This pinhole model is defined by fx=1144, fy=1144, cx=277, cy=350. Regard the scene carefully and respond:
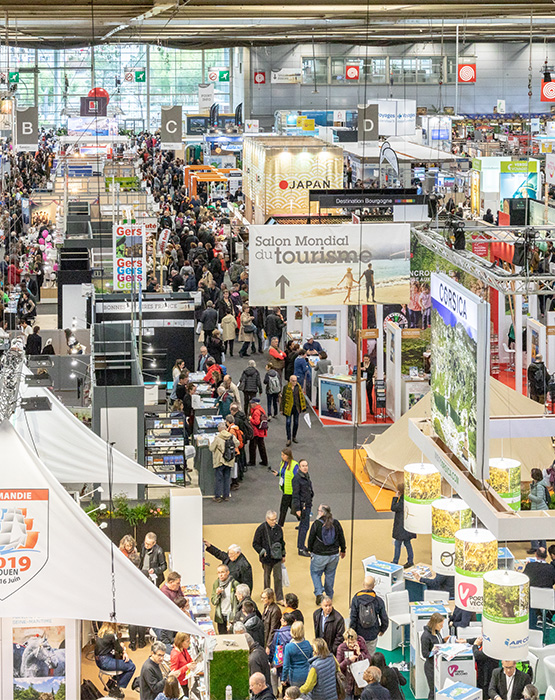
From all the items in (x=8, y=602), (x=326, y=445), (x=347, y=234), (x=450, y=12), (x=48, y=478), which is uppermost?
(x=450, y=12)

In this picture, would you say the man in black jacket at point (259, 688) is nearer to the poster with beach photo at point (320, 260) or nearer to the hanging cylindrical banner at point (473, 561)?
the hanging cylindrical banner at point (473, 561)

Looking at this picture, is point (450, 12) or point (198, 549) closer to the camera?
point (198, 549)

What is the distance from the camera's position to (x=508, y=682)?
8.20 meters

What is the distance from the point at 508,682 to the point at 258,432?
6458 mm

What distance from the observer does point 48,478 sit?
6.13m

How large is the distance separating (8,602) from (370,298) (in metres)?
8.69

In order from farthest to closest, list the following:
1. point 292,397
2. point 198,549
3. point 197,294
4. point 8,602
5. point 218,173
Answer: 1. point 218,173
2. point 197,294
3. point 292,397
4. point 198,549
5. point 8,602

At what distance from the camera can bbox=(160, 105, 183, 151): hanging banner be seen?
27.3 metres

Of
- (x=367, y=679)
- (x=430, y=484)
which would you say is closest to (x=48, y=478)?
(x=367, y=679)

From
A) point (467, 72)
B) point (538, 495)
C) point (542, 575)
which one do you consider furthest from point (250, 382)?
point (467, 72)

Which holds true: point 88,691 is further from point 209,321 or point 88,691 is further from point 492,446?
point 209,321

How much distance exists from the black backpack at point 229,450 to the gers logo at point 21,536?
6844 mm

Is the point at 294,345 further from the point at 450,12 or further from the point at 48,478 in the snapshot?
the point at 48,478

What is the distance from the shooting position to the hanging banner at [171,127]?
2727cm
